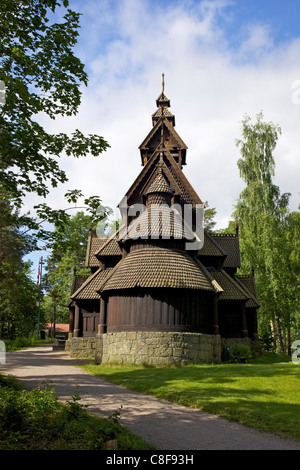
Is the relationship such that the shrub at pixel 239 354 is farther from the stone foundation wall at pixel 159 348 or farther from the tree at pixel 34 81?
the tree at pixel 34 81

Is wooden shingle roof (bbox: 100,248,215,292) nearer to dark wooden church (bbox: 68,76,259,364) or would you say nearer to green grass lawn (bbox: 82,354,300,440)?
dark wooden church (bbox: 68,76,259,364)

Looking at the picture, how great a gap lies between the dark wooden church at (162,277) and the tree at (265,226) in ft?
15.4

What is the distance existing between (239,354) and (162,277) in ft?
21.0

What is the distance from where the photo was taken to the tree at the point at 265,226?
103 feet

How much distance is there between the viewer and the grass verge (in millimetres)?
5738

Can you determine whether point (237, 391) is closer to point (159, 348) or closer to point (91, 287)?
point (159, 348)

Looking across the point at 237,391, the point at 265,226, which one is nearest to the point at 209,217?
the point at 265,226

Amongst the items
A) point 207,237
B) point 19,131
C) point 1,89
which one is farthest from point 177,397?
point 207,237

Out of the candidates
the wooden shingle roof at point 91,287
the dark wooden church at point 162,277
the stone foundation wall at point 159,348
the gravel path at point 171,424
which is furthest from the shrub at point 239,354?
the gravel path at point 171,424

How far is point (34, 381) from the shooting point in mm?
12602

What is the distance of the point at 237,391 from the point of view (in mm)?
10492

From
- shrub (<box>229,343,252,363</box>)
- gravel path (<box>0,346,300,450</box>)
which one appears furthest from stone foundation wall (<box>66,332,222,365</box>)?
gravel path (<box>0,346,300,450</box>)
